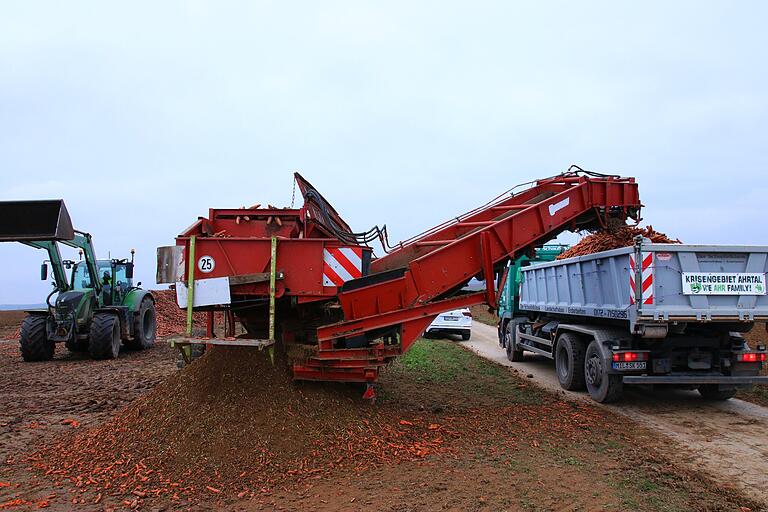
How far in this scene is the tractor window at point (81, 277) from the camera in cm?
1520

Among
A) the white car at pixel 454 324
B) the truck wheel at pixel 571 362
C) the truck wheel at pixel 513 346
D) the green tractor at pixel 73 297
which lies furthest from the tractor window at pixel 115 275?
the truck wheel at pixel 571 362

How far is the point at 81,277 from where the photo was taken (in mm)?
15422

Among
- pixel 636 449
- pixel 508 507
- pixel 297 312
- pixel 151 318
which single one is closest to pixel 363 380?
pixel 297 312

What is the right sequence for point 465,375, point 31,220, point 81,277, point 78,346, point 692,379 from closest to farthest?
point 692,379 → point 465,375 → point 31,220 → point 78,346 → point 81,277

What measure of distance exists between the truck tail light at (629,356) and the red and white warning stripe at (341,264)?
3998mm

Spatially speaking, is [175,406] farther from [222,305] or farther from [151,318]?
[151,318]

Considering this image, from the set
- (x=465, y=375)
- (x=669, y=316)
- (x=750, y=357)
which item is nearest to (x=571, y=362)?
(x=465, y=375)

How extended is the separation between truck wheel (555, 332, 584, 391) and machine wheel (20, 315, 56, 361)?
38.4 ft

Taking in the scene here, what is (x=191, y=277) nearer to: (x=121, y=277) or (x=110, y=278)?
(x=110, y=278)

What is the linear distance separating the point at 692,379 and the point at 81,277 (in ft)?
47.2

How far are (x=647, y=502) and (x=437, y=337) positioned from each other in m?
15.2

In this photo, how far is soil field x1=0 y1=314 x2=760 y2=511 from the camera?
4676mm

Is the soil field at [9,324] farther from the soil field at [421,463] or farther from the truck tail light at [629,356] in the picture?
the truck tail light at [629,356]

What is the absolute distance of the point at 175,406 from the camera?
6188 millimetres
